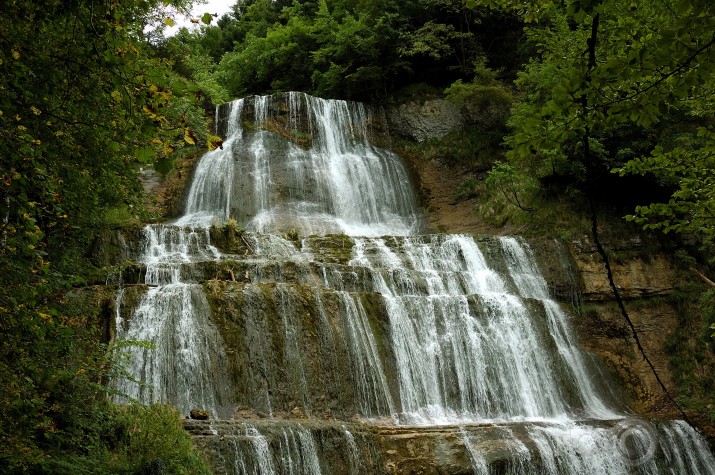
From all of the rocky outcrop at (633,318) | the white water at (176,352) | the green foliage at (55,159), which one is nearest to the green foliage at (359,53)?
the rocky outcrop at (633,318)

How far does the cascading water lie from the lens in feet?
29.5

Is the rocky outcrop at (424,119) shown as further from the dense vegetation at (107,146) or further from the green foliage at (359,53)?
the dense vegetation at (107,146)

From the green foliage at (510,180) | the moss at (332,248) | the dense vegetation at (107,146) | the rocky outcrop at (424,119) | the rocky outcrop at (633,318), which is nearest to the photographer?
the dense vegetation at (107,146)

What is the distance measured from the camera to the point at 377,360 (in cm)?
1135

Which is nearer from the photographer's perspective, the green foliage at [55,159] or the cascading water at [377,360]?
the green foliage at [55,159]

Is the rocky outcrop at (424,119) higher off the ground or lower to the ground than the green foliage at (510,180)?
higher

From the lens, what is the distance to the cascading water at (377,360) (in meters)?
8.98

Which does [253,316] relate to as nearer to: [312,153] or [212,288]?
[212,288]

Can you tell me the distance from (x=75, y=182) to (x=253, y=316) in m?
4.86

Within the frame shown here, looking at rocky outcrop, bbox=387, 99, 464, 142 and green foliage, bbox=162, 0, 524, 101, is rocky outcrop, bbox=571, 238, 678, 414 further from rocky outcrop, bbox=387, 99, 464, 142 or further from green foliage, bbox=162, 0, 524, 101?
green foliage, bbox=162, 0, 524, 101

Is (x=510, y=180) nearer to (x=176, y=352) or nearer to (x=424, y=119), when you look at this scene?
(x=424, y=119)

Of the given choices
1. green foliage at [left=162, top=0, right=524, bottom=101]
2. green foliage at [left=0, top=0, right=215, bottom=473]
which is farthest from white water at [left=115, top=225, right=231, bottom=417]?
green foliage at [left=162, top=0, right=524, bottom=101]

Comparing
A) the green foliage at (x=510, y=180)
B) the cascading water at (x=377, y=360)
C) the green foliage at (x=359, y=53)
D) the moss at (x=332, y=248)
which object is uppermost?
the green foliage at (x=359, y=53)

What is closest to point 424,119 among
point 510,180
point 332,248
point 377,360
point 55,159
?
point 510,180
